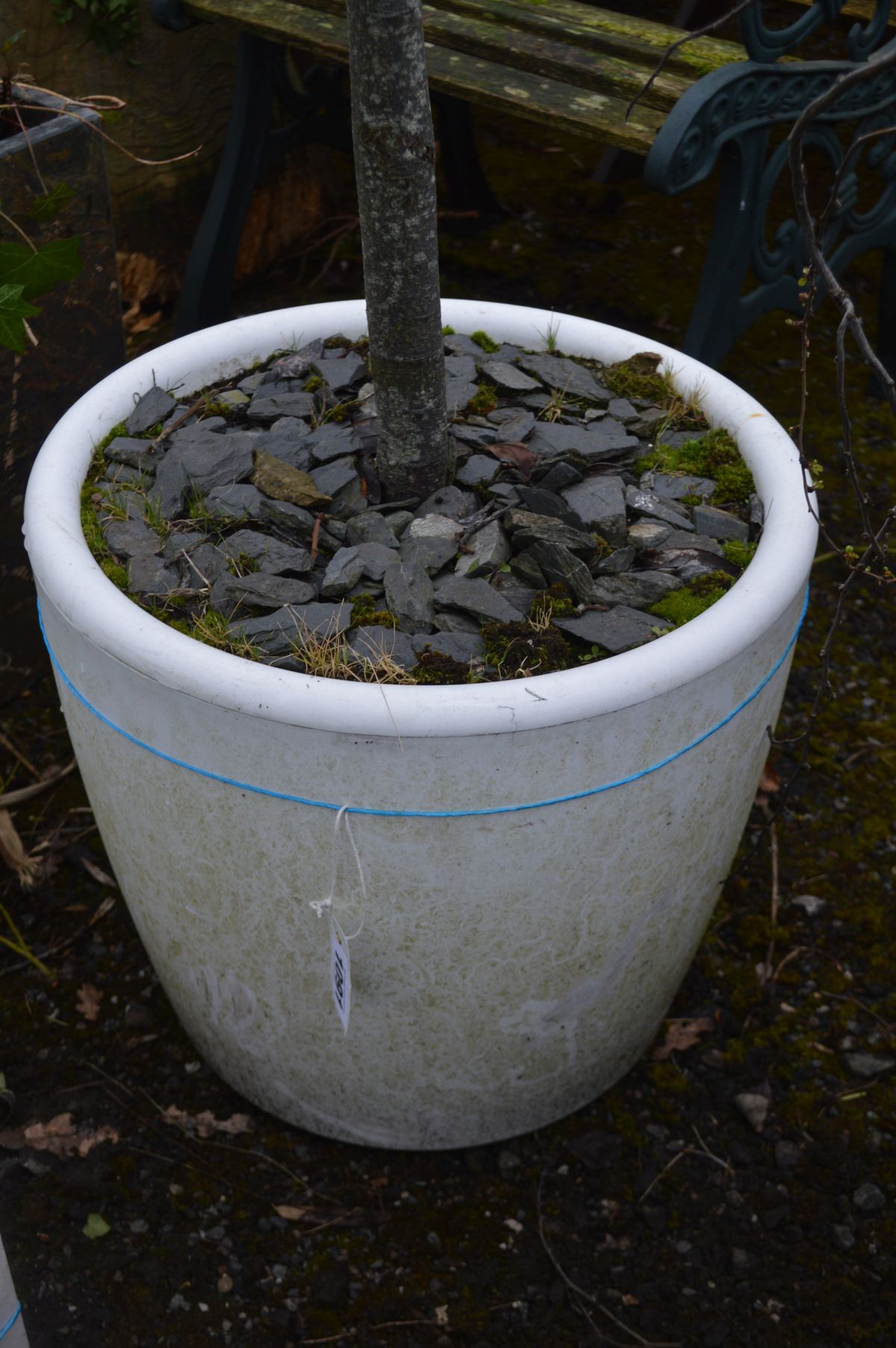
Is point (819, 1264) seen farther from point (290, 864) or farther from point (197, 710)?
point (197, 710)

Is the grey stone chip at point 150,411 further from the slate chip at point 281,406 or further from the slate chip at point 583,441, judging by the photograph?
the slate chip at point 583,441

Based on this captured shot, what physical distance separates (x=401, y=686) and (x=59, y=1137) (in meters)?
0.97

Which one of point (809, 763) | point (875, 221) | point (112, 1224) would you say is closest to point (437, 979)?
point (112, 1224)

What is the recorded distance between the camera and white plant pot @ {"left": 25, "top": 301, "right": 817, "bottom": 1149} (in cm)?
117

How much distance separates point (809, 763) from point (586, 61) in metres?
1.41

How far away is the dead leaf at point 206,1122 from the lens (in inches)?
68.0

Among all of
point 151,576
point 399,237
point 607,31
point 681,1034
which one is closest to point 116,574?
point 151,576

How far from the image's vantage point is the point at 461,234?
3.60 meters

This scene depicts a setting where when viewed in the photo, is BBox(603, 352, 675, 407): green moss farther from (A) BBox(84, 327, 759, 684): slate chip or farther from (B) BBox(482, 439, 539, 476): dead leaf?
(B) BBox(482, 439, 539, 476): dead leaf

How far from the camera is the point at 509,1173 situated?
169cm

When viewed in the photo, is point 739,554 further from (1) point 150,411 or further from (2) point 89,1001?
(2) point 89,1001

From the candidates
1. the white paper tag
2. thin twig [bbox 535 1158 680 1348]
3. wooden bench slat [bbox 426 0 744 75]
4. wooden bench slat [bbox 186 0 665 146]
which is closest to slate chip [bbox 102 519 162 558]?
the white paper tag

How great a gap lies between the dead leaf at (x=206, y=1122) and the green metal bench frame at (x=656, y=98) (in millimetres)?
1656

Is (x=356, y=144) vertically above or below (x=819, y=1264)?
above
